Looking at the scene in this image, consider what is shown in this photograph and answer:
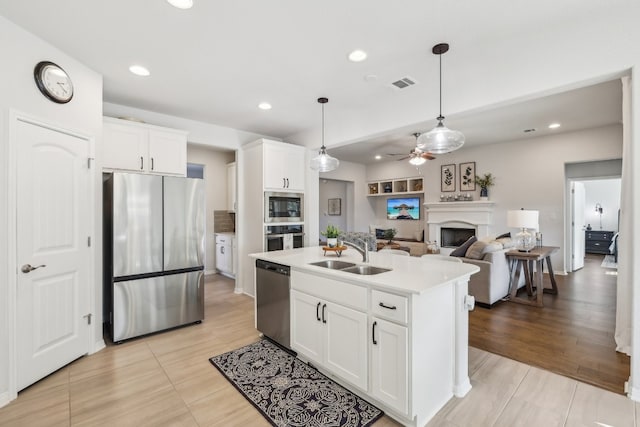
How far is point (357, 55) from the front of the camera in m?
2.54

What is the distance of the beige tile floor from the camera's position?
6.08ft

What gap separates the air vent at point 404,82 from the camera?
9.74ft

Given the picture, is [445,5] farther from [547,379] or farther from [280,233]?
[280,233]

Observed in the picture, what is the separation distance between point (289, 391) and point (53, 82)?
309 centimetres

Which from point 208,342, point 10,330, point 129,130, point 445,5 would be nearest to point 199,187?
point 129,130

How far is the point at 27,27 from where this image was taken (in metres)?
2.16

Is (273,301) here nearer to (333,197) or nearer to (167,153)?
(167,153)

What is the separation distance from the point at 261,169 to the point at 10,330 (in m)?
3.06

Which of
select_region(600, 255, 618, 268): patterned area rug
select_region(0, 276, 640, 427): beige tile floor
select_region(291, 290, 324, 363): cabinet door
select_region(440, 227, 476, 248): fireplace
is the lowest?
select_region(0, 276, 640, 427): beige tile floor

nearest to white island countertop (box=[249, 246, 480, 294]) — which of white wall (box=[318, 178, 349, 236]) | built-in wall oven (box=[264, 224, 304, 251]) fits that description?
built-in wall oven (box=[264, 224, 304, 251])

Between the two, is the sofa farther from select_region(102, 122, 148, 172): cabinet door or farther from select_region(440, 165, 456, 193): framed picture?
select_region(102, 122, 148, 172): cabinet door

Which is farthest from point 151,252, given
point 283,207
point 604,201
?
point 604,201

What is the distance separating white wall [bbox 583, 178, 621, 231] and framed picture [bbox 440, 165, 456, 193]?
204 inches

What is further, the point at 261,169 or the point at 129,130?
the point at 261,169
